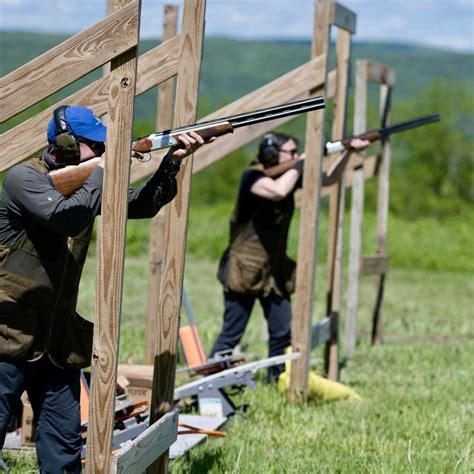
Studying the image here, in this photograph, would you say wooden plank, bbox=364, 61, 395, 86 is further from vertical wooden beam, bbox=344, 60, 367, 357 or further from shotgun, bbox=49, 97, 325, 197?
shotgun, bbox=49, 97, 325, 197

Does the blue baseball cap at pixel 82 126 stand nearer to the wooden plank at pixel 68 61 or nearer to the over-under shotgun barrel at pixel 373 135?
the wooden plank at pixel 68 61

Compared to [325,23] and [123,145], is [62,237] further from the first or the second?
[325,23]

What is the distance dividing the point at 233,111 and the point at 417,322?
712cm

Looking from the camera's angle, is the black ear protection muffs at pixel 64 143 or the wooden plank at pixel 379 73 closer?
the black ear protection muffs at pixel 64 143

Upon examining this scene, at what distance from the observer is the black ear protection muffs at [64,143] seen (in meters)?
4.79

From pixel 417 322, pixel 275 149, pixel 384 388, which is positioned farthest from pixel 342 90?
pixel 417 322

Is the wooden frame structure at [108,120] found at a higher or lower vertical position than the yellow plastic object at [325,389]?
higher

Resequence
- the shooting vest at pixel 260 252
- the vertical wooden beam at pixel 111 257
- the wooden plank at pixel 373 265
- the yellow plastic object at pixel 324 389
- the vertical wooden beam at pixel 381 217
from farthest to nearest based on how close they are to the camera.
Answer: the vertical wooden beam at pixel 381 217
the wooden plank at pixel 373 265
the shooting vest at pixel 260 252
the yellow plastic object at pixel 324 389
the vertical wooden beam at pixel 111 257

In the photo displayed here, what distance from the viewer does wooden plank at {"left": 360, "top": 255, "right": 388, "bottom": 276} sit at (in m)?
11.2

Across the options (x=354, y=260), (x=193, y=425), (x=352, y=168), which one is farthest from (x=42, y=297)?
(x=354, y=260)

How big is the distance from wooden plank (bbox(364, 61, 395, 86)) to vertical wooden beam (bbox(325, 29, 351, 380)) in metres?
1.92

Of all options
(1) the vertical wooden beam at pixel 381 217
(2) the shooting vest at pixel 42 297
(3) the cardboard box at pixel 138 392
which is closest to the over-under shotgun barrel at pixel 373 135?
(1) the vertical wooden beam at pixel 381 217

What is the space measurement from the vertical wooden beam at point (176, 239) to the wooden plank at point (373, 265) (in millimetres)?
6046

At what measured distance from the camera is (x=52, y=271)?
16.3 feet
